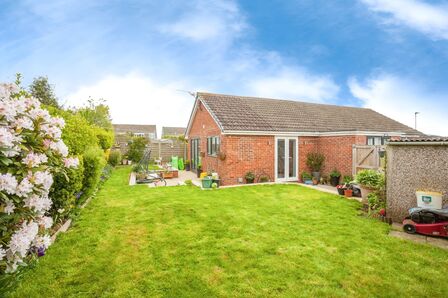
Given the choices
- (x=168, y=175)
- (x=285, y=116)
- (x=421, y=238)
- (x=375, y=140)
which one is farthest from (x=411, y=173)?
(x=168, y=175)

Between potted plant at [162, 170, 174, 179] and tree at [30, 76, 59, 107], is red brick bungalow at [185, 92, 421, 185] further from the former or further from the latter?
tree at [30, 76, 59, 107]

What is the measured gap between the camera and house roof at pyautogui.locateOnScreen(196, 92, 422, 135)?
14.7 m

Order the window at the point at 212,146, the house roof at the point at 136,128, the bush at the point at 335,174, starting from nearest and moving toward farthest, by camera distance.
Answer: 1. the bush at the point at 335,174
2. the window at the point at 212,146
3. the house roof at the point at 136,128

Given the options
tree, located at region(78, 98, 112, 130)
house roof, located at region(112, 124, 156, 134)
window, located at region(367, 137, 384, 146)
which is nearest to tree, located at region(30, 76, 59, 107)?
tree, located at region(78, 98, 112, 130)

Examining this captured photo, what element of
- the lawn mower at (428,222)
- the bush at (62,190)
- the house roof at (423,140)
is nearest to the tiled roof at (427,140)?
the house roof at (423,140)

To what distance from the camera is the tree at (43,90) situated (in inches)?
1006

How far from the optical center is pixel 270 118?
16.1m

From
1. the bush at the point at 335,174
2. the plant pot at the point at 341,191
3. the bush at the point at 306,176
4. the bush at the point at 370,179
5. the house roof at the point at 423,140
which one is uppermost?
the house roof at the point at 423,140

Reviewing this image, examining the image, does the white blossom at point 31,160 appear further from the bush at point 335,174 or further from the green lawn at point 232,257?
the bush at point 335,174

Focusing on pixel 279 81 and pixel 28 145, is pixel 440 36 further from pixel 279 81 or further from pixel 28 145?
pixel 28 145

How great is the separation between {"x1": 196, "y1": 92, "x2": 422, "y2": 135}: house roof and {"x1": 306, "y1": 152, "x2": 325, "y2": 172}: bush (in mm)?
1607

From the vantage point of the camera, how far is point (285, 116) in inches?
677

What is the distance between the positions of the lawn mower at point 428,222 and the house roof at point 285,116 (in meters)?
8.85

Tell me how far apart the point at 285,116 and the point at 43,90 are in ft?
84.8
